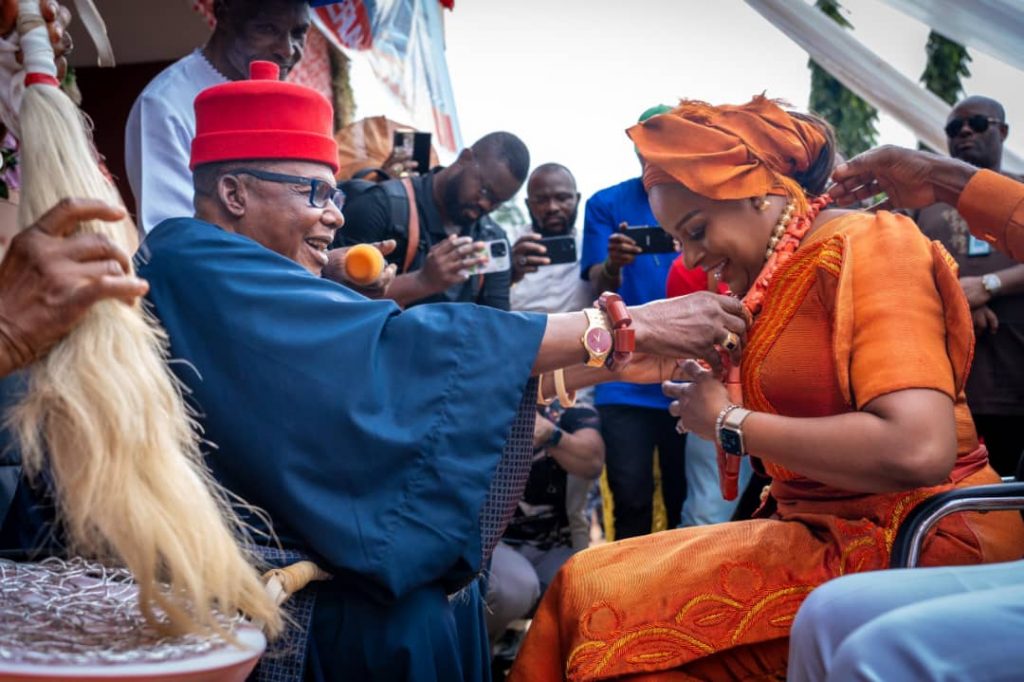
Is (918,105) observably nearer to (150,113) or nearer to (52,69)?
(150,113)

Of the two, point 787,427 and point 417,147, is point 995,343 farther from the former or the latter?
point 417,147

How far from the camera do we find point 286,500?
2.16 m

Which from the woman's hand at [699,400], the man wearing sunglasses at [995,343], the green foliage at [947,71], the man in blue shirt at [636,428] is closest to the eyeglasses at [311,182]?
the woman's hand at [699,400]

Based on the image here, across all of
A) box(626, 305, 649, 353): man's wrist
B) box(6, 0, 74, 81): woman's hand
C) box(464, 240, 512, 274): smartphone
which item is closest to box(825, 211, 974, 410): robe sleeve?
box(626, 305, 649, 353): man's wrist

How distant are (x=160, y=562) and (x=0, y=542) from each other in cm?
92

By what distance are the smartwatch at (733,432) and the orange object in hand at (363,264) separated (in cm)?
131

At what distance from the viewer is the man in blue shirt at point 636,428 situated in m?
5.00

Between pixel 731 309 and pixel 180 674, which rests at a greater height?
pixel 731 309

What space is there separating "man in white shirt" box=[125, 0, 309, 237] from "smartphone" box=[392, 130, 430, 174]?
1177 mm

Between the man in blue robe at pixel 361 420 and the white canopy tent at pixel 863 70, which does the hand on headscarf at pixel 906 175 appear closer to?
the man in blue robe at pixel 361 420

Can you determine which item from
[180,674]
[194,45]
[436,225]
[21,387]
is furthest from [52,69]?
[194,45]

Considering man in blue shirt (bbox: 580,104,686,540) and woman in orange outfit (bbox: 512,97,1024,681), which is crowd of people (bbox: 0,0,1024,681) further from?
man in blue shirt (bbox: 580,104,686,540)

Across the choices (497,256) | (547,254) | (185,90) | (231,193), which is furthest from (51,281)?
(547,254)

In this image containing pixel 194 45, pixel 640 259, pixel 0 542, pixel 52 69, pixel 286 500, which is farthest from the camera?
pixel 194 45
